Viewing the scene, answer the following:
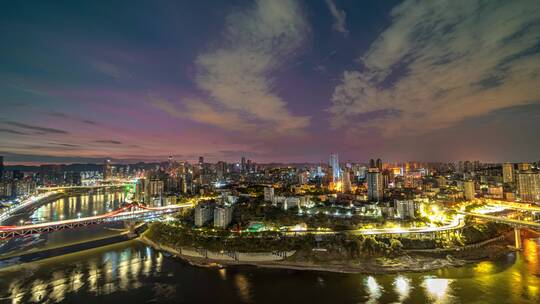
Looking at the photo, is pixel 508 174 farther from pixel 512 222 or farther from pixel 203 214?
pixel 203 214

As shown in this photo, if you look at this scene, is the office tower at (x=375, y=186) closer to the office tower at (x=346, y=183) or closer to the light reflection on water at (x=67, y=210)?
the office tower at (x=346, y=183)

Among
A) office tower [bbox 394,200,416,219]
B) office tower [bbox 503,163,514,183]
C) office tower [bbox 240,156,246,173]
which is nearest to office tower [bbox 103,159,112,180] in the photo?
Result: office tower [bbox 240,156,246,173]

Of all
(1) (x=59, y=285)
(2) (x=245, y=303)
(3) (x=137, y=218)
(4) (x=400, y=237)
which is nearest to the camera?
(2) (x=245, y=303)

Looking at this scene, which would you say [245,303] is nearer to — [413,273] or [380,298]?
[380,298]

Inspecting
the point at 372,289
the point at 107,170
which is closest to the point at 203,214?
the point at 372,289

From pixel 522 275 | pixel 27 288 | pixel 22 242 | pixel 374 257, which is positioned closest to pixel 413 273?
pixel 374 257

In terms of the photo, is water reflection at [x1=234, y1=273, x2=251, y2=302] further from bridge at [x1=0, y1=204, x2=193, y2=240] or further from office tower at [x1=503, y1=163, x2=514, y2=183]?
office tower at [x1=503, y1=163, x2=514, y2=183]
